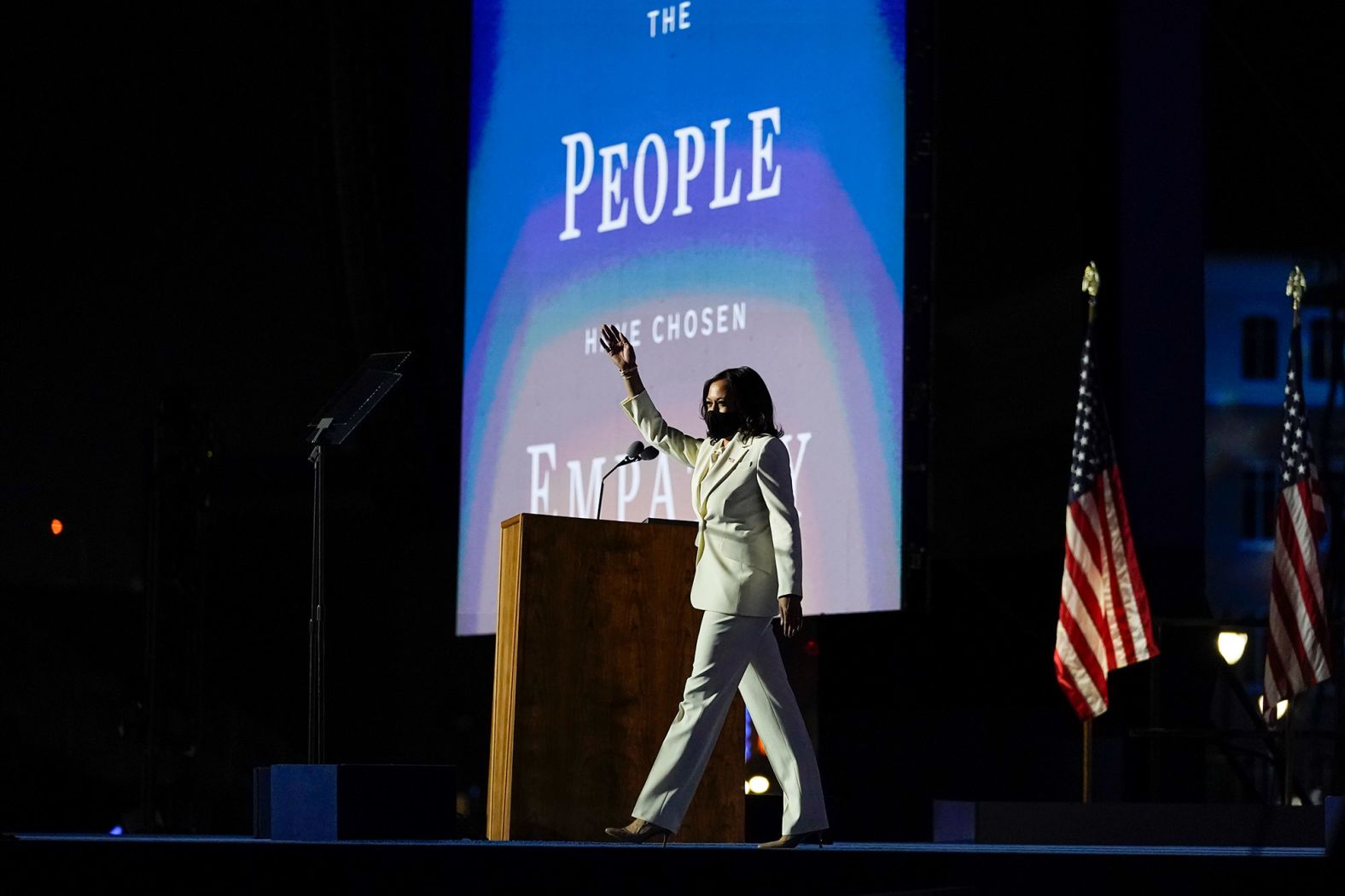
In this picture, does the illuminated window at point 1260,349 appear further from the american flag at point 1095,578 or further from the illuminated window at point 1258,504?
the american flag at point 1095,578

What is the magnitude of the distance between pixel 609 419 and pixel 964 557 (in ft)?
4.87

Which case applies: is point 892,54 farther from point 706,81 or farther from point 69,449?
point 69,449

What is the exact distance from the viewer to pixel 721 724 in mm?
4629

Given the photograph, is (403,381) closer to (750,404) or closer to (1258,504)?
(1258,504)

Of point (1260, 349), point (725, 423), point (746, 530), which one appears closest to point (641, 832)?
point (746, 530)

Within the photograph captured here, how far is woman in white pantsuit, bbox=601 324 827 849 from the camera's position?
450cm

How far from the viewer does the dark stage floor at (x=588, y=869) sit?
12.4 ft

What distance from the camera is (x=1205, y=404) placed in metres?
7.12

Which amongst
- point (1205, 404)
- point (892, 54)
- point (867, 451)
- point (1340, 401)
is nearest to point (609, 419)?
point (867, 451)

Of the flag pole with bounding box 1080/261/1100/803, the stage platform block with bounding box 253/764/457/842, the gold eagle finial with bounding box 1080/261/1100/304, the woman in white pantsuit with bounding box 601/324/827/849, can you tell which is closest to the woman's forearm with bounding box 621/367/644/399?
the woman in white pantsuit with bounding box 601/324/827/849

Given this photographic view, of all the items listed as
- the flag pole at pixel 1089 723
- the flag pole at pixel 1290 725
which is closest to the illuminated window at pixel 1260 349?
the flag pole at pixel 1290 725

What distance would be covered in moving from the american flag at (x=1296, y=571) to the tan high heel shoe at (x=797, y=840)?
93.7 inches

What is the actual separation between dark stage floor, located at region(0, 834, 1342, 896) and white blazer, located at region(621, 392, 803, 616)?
0.79 meters

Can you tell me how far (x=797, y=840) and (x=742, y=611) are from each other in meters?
0.56
